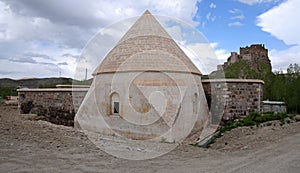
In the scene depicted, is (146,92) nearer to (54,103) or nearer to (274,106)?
(54,103)

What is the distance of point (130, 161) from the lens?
6.32m

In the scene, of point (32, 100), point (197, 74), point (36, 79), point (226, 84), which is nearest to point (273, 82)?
point (226, 84)

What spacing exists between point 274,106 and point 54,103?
48.0ft

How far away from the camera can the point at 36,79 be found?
4647 cm

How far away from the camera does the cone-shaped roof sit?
1098 cm

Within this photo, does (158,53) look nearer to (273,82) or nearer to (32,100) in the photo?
(32,100)

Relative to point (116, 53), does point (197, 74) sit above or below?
below

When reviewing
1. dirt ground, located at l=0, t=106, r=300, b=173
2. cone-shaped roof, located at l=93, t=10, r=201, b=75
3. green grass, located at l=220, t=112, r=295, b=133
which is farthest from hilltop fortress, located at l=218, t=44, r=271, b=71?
dirt ground, located at l=0, t=106, r=300, b=173

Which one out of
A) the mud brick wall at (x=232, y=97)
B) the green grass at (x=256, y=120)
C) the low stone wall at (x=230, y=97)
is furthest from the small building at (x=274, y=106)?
the green grass at (x=256, y=120)

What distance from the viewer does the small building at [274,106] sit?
16.3 meters

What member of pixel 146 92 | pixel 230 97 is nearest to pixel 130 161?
pixel 146 92

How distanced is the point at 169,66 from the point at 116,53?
2616mm

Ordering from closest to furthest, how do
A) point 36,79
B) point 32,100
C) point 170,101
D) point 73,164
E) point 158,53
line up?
point 73,164
point 170,101
point 158,53
point 32,100
point 36,79

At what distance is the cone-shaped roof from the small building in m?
6.26
